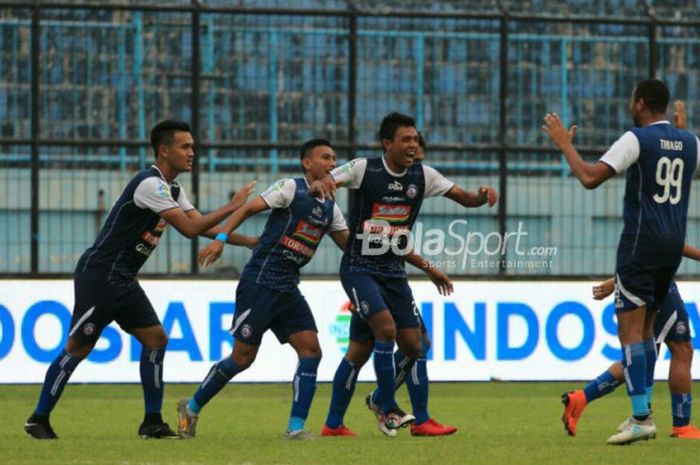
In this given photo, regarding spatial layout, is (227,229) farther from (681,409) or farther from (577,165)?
(681,409)

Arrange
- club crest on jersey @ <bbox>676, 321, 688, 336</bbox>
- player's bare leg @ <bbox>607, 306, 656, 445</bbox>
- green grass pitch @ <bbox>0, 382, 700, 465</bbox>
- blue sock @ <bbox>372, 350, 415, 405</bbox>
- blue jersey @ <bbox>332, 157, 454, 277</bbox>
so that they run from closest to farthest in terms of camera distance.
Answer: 1. green grass pitch @ <bbox>0, 382, 700, 465</bbox>
2. player's bare leg @ <bbox>607, 306, 656, 445</bbox>
3. club crest on jersey @ <bbox>676, 321, 688, 336</bbox>
4. blue jersey @ <bbox>332, 157, 454, 277</bbox>
5. blue sock @ <bbox>372, 350, 415, 405</bbox>

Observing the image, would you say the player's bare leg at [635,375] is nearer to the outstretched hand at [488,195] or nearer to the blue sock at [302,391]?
the outstretched hand at [488,195]

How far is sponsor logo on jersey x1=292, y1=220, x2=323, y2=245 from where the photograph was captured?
11773mm

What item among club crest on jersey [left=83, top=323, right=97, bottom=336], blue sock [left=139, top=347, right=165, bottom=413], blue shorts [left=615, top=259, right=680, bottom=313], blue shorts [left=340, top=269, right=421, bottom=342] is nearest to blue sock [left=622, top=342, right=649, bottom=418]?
blue shorts [left=615, top=259, right=680, bottom=313]

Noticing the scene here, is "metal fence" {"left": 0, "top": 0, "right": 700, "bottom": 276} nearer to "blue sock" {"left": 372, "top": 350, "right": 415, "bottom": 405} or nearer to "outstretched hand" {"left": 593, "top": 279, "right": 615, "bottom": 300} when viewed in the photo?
"blue sock" {"left": 372, "top": 350, "right": 415, "bottom": 405}

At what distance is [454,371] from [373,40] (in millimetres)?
4083

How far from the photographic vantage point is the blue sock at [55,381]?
11.6 metres

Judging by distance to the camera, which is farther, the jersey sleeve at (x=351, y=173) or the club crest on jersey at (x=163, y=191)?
the jersey sleeve at (x=351, y=173)

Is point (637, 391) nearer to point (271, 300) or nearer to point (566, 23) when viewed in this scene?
point (271, 300)

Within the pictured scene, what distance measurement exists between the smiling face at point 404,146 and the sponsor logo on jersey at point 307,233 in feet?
2.56

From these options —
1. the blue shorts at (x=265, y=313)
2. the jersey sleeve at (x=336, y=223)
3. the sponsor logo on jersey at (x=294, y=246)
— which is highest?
the jersey sleeve at (x=336, y=223)

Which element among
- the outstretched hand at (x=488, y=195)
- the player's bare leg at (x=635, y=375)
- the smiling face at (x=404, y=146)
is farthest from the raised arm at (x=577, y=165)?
the smiling face at (x=404, y=146)

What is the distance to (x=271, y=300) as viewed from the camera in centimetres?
1169

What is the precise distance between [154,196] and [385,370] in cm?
212
